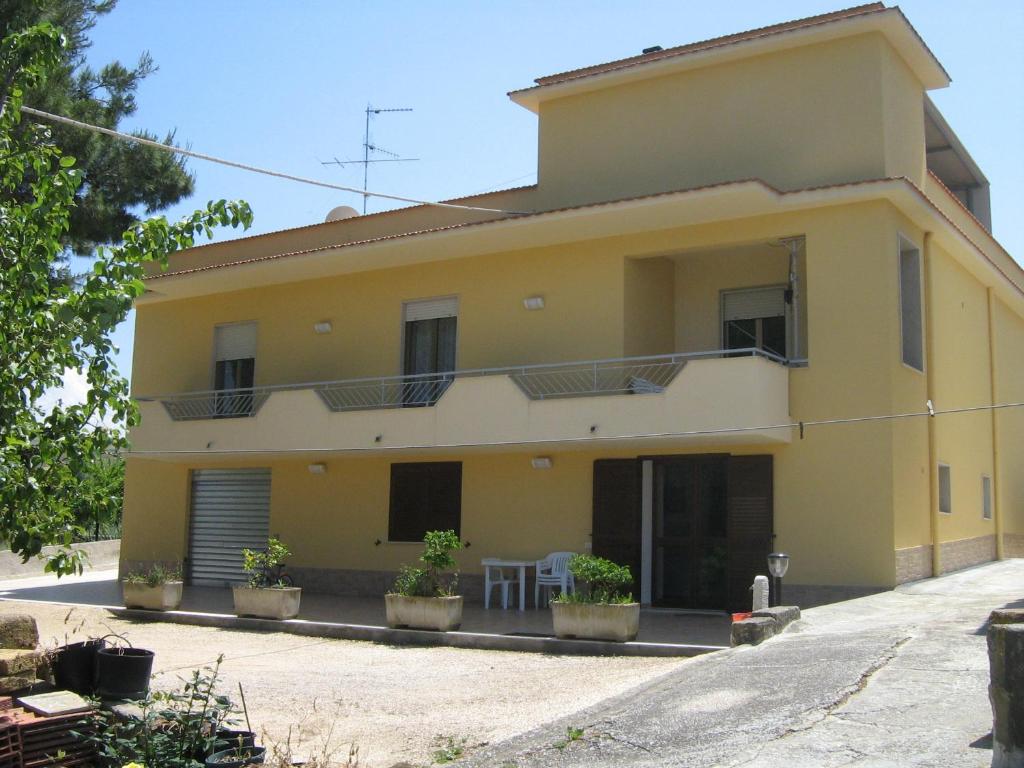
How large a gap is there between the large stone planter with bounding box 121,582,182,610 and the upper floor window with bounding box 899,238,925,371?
36.7 feet

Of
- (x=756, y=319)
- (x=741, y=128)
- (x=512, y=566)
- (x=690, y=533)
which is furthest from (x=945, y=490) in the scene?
(x=512, y=566)

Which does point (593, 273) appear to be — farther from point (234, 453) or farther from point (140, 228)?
point (140, 228)

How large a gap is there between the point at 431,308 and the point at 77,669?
1113 cm

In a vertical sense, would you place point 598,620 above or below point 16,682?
above

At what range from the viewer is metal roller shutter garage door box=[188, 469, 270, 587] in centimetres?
2036

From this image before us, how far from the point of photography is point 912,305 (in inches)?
619

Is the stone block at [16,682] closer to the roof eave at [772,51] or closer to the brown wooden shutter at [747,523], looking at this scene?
the brown wooden shutter at [747,523]

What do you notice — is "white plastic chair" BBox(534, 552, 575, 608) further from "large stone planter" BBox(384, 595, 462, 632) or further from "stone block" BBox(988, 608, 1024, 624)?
"stone block" BBox(988, 608, 1024, 624)

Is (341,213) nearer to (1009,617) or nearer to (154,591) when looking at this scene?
(154,591)

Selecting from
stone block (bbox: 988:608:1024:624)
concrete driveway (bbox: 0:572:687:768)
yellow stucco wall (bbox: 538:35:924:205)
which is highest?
yellow stucco wall (bbox: 538:35:924:205)

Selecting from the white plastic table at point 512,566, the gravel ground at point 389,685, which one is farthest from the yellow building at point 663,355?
the gravel ground at point 389,685

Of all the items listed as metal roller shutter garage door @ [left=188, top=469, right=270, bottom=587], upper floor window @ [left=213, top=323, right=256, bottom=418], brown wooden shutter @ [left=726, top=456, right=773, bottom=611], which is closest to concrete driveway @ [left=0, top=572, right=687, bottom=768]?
brown wooden shutter @ [left=726, top=456, right=773, bottom=611]

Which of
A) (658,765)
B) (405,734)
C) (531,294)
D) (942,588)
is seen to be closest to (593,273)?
(531,294)

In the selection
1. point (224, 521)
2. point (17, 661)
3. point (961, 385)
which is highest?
point (961, 385)
